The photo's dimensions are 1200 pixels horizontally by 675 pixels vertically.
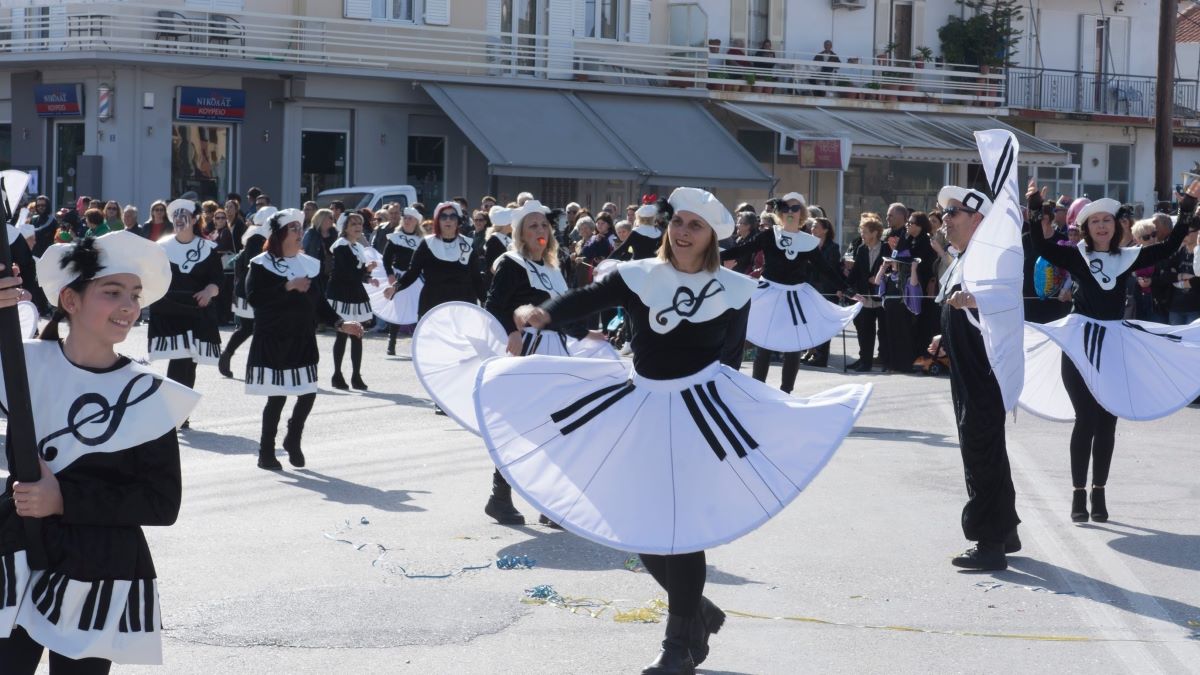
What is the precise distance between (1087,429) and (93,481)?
6983 mm

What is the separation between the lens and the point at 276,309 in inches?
461

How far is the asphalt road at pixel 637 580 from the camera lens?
6.70 meters

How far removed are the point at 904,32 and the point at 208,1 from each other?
19.6 m

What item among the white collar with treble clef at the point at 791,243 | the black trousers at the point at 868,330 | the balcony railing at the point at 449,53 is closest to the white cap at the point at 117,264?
the white collar with treble clef at the point at 791,243

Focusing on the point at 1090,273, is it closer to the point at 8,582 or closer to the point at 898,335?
the point at 8,582

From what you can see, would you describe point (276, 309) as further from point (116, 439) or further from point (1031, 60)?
point (1031, 60)

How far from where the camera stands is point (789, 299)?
15062 millimetres

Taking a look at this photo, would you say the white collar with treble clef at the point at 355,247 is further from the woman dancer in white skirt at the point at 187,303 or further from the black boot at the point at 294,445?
the black boot at the point at 294,445

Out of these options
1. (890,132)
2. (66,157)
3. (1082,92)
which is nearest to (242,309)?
(66,157)

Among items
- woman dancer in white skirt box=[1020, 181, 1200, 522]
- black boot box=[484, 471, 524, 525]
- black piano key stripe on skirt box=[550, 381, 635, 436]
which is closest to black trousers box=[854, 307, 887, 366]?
woman dancer in white skirt box=[1020, 181, 1200, 522]

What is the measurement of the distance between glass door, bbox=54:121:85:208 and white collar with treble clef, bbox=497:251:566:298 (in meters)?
24.5

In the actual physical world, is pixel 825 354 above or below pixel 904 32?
below

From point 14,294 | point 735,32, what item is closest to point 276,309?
point 14,294

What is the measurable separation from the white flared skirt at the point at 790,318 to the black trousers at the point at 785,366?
115mm
